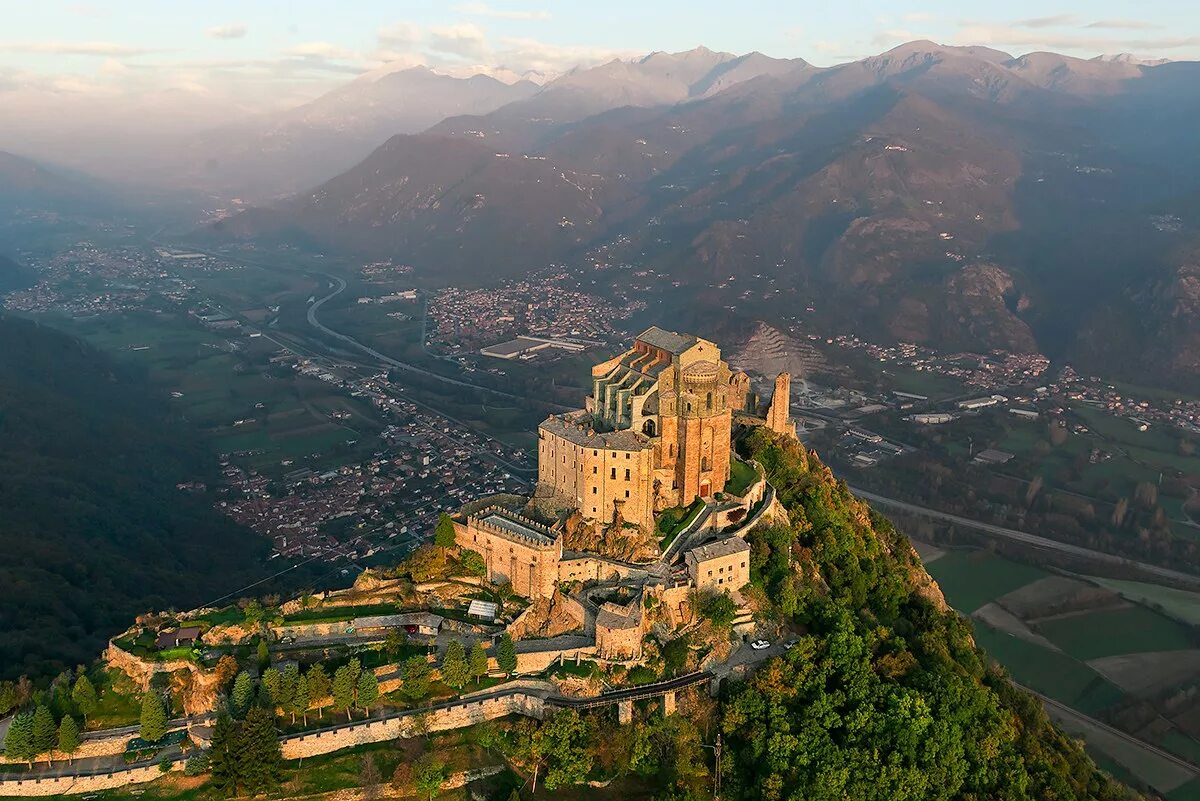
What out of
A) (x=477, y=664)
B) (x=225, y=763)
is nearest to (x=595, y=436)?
(x=477, y=664)

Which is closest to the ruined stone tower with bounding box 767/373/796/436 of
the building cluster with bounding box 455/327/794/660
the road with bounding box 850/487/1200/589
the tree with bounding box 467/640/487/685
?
the building cluster with bounding box 455/327/794/660

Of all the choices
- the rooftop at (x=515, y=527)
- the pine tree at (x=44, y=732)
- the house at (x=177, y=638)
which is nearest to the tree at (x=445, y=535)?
the rooftop at (x=515, y=527)

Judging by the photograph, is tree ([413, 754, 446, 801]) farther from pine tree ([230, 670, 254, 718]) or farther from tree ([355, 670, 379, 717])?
pine tree ([230, 670, 254, 718])

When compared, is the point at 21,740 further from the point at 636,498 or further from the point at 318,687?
the point at 636,498

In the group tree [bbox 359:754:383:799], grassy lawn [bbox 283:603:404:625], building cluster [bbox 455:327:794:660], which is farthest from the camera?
grassy lawn [bbox 283:603:404:625]

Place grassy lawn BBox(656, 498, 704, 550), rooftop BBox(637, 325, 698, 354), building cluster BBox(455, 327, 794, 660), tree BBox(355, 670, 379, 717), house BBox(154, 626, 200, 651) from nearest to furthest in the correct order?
tree BBox(355, 670, 379, 717), house BBox(154, 626, 200, 651), building cluster BBox(455, 327, 794, 660), grassy lawn BBox(656, 498, 704, 550), rooftop BBox(637, 325, 698, 354)

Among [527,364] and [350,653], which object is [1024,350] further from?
[350,653]
